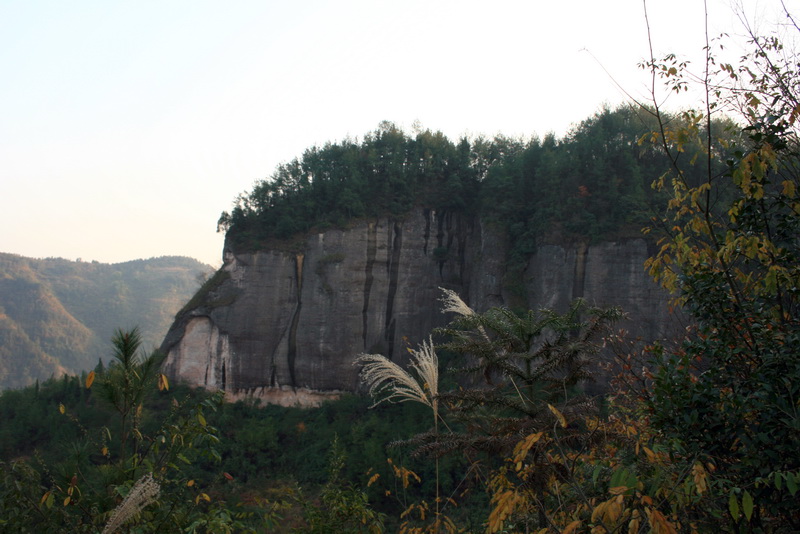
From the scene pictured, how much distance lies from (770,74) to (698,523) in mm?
2428

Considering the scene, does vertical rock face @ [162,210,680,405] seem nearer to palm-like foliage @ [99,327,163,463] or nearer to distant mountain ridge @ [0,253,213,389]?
palm-like foliage @ [99,327,163,463]

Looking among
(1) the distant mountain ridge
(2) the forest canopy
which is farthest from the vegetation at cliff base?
(1) the distant mountain ridge

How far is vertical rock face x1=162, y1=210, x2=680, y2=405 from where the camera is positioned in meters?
23.5

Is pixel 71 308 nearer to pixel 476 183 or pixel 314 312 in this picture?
pixel 314 312

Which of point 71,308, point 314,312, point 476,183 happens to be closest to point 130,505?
point 314,312

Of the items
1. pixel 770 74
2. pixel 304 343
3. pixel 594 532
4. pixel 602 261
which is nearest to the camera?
pixel 594 532

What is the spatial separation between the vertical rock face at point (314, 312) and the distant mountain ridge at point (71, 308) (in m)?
29.6

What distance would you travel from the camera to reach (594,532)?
210 cm

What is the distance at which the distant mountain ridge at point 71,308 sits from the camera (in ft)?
209

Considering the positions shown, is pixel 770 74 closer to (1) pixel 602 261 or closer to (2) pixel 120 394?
(2) pixel 120 394

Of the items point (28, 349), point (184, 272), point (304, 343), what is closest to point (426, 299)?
point (304, 343)

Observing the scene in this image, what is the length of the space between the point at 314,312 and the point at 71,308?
6695cm

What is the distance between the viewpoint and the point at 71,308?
77.2 m

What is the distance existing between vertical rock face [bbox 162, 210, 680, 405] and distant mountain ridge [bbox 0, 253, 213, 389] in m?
29.6
